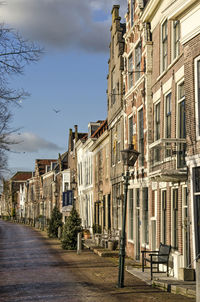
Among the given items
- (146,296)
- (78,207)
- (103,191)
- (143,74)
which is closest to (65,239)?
(103,191)

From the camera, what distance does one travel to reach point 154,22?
20.2 metres

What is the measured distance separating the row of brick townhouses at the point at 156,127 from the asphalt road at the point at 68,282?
1824mm

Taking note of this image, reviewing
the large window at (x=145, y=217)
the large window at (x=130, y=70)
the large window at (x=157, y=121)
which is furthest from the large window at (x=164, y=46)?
the large window at (x=130, y=70)

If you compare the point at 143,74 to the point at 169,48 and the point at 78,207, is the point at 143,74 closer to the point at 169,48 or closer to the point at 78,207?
the point at 169,48

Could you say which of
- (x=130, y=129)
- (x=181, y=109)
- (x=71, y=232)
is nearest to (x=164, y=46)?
(x=181, y=109)

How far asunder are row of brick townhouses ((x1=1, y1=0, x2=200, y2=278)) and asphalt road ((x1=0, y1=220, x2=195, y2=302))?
71.8 inches

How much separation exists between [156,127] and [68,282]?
7.05 m

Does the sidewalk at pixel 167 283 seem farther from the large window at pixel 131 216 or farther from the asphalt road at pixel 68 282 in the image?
the large window at pixel 131 216

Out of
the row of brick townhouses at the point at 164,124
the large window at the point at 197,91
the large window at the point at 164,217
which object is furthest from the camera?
the large window at the point at 164,217

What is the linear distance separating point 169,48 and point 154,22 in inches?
113

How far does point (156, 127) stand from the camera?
19891mm

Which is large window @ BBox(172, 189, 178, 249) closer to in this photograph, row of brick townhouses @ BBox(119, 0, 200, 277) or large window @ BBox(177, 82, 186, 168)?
row of brick townhouses @ BBox(119, 0, 200, 277)

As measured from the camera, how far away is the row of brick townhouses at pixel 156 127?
47.6 ft

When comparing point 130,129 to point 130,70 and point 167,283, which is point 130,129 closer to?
point 130,70
